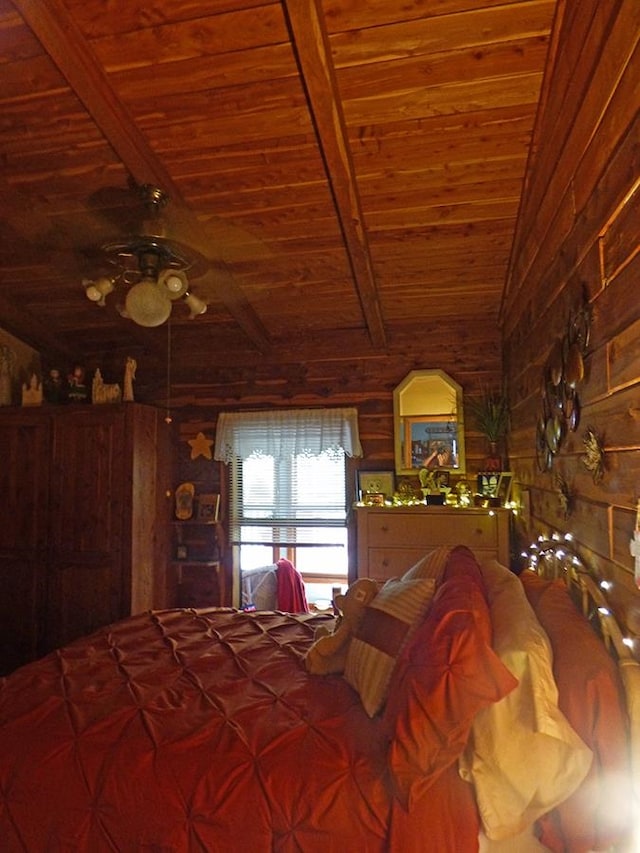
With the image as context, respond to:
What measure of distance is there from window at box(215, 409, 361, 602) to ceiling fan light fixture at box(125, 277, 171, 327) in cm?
210

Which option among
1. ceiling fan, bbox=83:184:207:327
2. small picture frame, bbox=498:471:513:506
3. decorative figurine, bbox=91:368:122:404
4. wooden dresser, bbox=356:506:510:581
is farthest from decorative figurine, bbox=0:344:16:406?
small picture frame, bbox=498:471:513:506

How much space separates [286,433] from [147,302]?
7.30 ft

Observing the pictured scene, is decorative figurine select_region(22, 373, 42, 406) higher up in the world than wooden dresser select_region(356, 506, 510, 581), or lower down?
higher up

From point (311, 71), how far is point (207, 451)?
3153 millimetres

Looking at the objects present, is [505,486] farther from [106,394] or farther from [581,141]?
[106,394]

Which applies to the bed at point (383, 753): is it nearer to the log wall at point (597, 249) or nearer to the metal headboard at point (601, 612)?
the metal headboard at point (601, 612)

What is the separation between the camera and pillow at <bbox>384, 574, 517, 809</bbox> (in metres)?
1.25

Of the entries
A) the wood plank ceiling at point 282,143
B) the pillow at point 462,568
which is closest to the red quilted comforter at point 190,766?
the pillow at point 462,568

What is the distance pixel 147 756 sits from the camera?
4.83 ft

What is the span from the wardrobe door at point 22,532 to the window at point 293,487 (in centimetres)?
144

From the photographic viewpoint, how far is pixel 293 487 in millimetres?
4402

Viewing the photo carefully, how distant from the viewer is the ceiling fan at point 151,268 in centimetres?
226

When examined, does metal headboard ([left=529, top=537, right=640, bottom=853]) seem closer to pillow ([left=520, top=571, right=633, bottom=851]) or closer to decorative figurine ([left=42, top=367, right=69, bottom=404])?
pillow ([left=520, top=571, right=633, bottom=851])

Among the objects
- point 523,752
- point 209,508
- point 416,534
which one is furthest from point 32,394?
point 523,752
